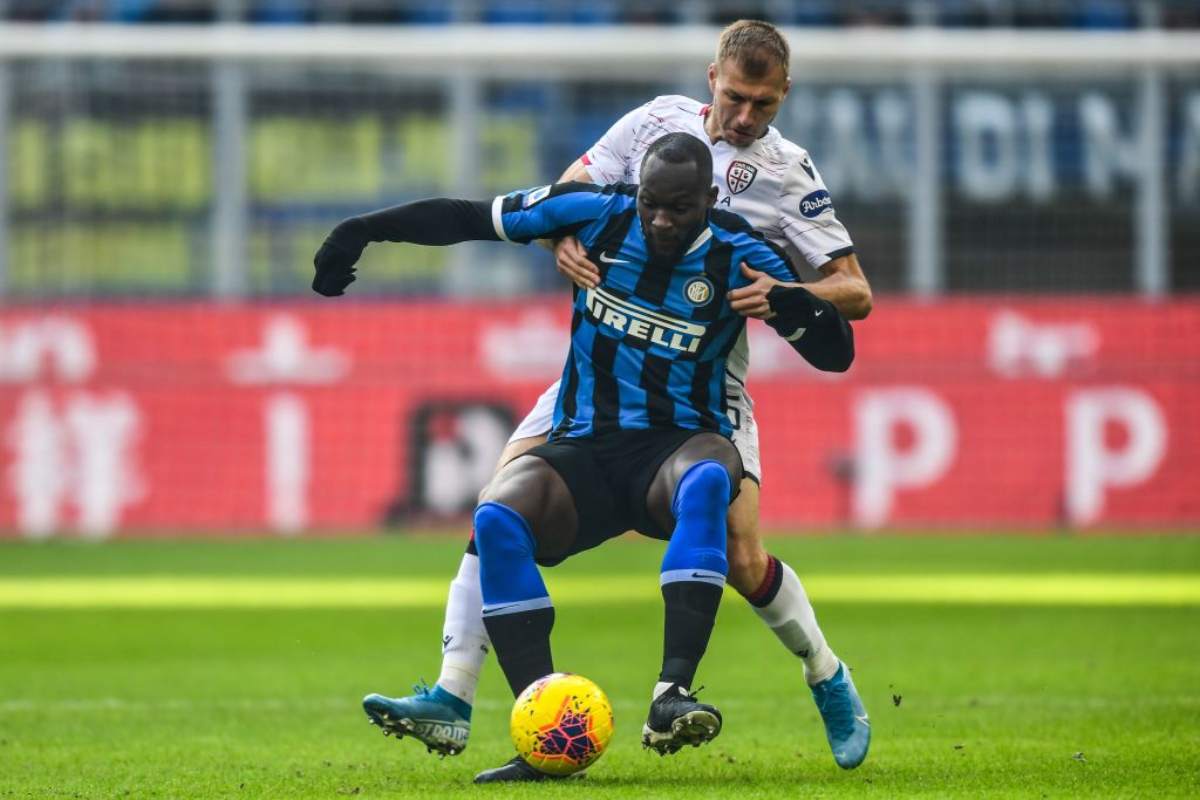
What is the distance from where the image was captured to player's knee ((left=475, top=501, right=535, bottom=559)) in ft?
20.9

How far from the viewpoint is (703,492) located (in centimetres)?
628

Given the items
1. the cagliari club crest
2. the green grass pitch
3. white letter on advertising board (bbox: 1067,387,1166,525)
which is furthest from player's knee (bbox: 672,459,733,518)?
white letter on advertising board (bbox: 1067,387,1166,525)

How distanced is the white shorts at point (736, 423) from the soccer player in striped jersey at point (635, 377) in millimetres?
55

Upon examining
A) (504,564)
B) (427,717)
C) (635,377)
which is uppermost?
(635,377)

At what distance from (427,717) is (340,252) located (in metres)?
1.41

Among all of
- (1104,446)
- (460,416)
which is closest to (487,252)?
(460,416)

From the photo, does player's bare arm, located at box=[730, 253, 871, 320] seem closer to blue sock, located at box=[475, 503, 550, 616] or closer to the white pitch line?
blue sock, located at box=[475, 503, 550, 616]

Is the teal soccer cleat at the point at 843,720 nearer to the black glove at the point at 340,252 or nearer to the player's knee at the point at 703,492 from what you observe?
the player's knee at the point at 703,492

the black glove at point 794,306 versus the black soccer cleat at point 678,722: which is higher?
the black glove at point 794,306

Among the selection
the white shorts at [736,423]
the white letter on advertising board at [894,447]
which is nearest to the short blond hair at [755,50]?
the white shorts at [736,423]

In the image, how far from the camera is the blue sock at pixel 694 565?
20.3ft

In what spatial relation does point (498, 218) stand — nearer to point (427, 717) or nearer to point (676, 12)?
point (427, 717)

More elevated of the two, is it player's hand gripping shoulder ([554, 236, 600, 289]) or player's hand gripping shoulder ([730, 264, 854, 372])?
player's hand gripping shoulder ([554, 236, 600, 289])

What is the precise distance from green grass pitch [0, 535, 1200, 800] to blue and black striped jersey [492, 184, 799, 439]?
1.09m
